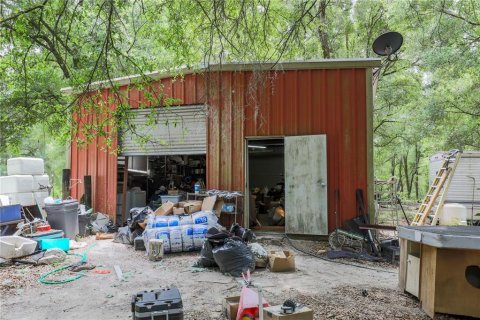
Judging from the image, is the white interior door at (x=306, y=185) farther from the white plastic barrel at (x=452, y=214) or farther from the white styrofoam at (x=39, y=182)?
the white styrofoam at (x=39, y=182)

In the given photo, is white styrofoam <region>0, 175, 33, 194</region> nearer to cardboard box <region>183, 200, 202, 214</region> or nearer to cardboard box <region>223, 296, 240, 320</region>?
cardboard box <region>183, 200, 202, 214</region>

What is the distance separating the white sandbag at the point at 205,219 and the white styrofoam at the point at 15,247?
2.72m

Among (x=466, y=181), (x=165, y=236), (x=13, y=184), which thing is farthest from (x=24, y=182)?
(x=466, y=181)

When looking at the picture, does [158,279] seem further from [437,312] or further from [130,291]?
[437,312]

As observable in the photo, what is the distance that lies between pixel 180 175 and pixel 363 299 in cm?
787

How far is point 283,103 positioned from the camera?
765 centimetres

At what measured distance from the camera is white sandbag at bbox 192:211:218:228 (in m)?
6.58

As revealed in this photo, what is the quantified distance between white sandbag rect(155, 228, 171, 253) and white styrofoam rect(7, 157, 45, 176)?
4068mm

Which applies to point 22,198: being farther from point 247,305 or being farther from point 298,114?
point 247,305

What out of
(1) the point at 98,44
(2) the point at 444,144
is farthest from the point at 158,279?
(2) the point at 444,144

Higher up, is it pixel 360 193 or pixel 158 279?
pixel 360 193

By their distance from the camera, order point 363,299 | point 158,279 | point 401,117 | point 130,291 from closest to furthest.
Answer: point 363,299 → point 130,291 → point 158,279 → point 401,117

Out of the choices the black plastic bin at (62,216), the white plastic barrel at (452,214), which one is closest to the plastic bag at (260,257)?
the black plastic bin at (62,216)

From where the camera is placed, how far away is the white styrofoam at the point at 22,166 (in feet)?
26.3
